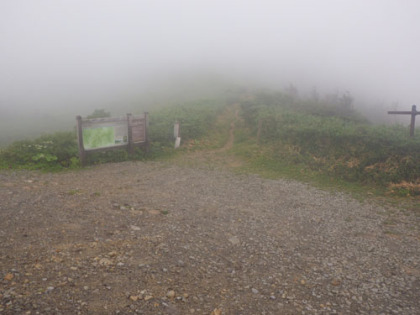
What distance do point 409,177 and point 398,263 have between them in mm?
5976

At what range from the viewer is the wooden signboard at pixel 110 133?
522 inches

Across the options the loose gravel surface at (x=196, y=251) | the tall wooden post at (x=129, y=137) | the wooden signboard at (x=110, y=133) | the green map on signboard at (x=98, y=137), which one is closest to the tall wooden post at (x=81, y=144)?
the wooden signboard at (x=110, y=133)

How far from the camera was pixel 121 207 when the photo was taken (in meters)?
8.63

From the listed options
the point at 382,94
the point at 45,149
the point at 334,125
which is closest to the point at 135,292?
the point at 45,149

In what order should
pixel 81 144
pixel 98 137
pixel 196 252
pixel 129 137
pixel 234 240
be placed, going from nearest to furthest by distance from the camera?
1. pixel 196 252
2. pixel 234 240
3. pixel 81 144
4. pixel 98 137
5. pixel 129 137

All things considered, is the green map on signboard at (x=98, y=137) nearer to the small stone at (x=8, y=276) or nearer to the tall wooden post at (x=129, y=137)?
the tall wooden post at (x=129, y=137)

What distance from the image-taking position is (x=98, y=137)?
13727 mm

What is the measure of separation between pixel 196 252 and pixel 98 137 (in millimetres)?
8710

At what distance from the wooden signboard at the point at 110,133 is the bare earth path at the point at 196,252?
2884 millimetres

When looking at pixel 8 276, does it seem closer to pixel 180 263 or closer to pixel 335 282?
pixel 180 263

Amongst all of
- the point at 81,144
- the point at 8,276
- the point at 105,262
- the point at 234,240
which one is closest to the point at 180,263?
the point at 105,262

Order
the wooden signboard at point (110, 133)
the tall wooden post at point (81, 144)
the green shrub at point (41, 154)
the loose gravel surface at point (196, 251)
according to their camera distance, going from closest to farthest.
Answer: the loose gravel surface at point (196, 251)
the green shrub at point (41, 154)
the tall wooden post at point (81, 144)
the wooden signboard at point (110, 133)

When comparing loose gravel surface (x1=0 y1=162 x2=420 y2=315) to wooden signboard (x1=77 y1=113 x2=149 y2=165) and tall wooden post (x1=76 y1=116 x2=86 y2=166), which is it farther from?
wooden signboard (x1=77 y1=113 x2=149 y2=165)

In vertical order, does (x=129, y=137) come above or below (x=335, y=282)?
above
